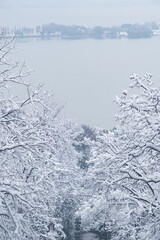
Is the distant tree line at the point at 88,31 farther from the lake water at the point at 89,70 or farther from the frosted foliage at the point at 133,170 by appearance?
the frosted foliage at the point at 133,170

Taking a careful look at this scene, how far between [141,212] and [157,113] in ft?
5.66

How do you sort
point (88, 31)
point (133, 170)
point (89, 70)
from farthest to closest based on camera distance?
1. point (88, 31)
2. point (89, 70)
3. point (133, 170)

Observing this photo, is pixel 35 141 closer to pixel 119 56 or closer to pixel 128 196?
pixel 128 196

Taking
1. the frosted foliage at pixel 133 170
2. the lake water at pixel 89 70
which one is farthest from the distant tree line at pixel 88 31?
the frosted foliage at pixel 133 170

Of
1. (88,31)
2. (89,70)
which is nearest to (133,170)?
(89,70)

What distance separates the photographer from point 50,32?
86.5m

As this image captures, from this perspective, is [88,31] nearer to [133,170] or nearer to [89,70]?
[89,70]

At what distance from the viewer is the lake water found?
3525cm

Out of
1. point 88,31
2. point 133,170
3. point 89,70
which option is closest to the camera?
point 133,170

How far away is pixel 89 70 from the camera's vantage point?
6344 cm

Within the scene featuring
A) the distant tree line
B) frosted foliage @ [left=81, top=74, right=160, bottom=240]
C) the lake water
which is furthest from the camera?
the distant tree line

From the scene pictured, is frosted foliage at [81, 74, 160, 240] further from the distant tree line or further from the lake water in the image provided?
the distant tree line

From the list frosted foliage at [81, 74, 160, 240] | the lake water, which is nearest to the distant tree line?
the lake water

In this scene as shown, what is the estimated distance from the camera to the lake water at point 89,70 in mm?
35250
